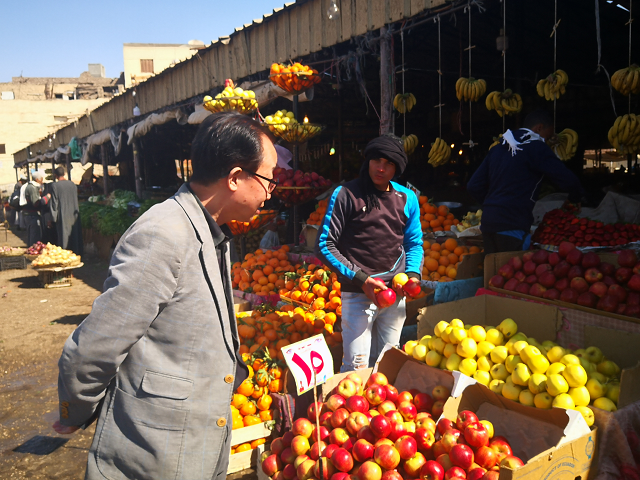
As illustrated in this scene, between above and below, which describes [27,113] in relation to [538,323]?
above

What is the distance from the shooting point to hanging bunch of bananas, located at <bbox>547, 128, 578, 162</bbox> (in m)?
6.06

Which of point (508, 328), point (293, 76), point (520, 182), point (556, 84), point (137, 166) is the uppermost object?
point (293, 76)

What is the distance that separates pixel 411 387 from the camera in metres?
2.78

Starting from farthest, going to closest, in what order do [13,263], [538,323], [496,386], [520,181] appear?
[13,263] → [520,181] → [538,323] → [496,386]

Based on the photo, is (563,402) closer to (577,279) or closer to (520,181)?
(577,279)

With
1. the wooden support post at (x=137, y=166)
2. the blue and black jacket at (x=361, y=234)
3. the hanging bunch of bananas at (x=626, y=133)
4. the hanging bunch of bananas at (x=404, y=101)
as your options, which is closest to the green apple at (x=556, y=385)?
the blue and black jacket at (x=361, y=234)

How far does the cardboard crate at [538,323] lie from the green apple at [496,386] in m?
0.53

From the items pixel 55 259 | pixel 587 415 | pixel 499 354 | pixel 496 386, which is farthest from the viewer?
pixel 55 259

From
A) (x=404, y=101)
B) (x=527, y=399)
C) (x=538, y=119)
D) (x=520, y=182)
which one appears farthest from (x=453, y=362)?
(x=404, y=101)

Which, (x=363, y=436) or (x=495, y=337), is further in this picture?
(x=495, y=337)

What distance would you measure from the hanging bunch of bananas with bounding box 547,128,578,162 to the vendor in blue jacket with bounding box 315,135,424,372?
378 centimetres

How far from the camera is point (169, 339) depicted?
139cm

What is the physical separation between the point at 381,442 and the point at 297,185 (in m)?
3.96

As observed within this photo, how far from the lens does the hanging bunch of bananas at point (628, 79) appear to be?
4.64m
